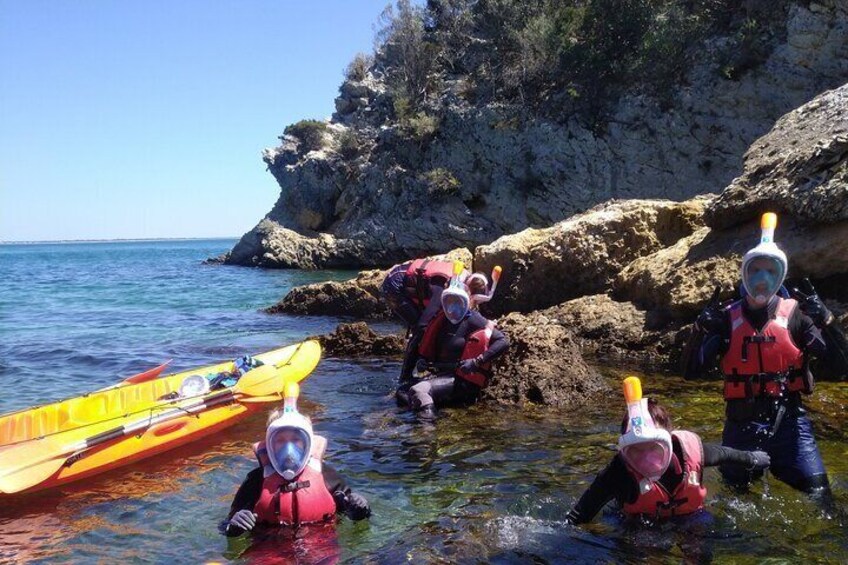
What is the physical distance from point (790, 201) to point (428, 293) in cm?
436

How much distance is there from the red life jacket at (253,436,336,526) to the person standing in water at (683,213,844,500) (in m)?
2.58

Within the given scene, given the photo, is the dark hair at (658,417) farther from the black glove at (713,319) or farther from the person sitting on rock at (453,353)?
the person sitting on rock at (453,353)

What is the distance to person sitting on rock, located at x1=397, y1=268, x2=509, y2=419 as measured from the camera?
8117 millimetres

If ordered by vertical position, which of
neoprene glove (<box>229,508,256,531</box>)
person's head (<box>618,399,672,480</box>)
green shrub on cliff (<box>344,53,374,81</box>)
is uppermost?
green shrub on cliff (<box>344,53,374,81</box>)

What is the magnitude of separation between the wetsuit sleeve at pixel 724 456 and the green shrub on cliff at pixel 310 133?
40.7 metres

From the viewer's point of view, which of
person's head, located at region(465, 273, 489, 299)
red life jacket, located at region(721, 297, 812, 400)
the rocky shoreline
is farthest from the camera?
person's head, located at region(465, 273, 489, 299)

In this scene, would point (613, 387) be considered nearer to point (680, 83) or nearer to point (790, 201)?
point (790, 201)

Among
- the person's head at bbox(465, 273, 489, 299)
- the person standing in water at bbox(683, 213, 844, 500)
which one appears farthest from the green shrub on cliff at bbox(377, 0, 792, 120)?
the person standing in water at bbox(683, 213, 844, 500)

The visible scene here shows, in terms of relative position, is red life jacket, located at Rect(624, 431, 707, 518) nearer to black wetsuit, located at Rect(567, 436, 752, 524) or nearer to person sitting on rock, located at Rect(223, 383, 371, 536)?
black wetsuit, located at Rect(567, 436, 752, 524)

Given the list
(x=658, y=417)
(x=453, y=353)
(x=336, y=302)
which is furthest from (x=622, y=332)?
(x=336, y=302)

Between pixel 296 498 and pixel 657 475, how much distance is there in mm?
2272

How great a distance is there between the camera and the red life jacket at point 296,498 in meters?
4.77

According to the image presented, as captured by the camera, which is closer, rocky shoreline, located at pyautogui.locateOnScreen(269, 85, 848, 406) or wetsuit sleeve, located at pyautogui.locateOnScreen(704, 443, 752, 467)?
wetsuit sleeve, located at pyautogui.locateOnScreen(704, 443, 752, 467)

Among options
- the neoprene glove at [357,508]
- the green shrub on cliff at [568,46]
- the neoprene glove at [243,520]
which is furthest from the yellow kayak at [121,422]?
the green shrub on cliff at [568,46]
